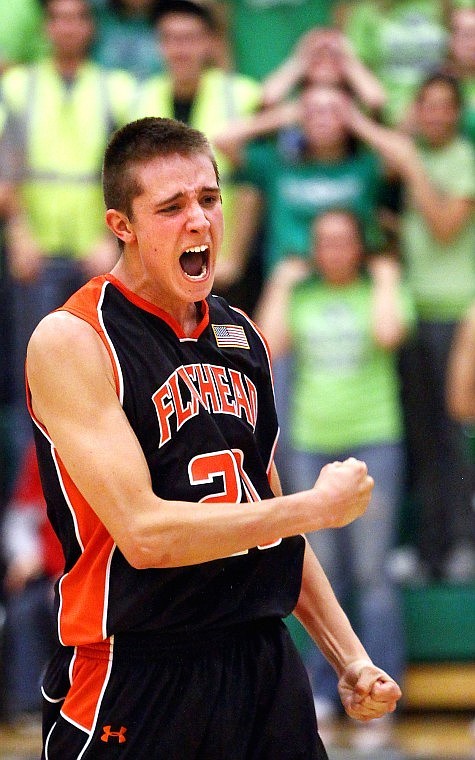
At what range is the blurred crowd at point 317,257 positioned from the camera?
7449 millimetres

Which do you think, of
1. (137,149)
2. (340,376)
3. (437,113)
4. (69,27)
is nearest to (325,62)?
(437,113)

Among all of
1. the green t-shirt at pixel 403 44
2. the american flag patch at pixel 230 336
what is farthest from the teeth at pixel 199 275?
the green t-shirt at pixel 403 44

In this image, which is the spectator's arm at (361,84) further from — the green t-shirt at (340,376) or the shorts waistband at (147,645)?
the shorts waistband at (147,645)

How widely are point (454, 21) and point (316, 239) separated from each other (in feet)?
5.23

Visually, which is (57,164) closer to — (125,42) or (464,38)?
(125,42)

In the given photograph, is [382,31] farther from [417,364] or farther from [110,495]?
[110,495]

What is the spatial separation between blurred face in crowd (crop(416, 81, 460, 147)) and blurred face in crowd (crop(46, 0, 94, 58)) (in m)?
1.97

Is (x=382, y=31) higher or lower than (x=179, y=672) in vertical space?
higher

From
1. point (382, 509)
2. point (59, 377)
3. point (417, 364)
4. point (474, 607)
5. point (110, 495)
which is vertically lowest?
point (474, 607)

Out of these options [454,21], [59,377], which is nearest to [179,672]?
[59,377]

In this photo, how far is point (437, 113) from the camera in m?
7.66

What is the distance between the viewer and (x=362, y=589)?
743cm

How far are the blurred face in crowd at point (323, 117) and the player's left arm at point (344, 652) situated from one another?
427 centimetres

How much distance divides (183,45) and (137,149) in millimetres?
4486
